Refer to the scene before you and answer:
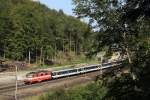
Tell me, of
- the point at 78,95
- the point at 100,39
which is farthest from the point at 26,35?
the point at 100,39

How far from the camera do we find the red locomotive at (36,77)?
6146cm

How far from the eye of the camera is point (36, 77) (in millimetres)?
63125

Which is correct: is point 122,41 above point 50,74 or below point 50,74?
above

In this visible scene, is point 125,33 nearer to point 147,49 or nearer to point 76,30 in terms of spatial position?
point 147,49

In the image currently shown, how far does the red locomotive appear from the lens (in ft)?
202

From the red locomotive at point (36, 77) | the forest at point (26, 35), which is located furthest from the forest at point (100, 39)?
the red locomotive at point (36, 77)

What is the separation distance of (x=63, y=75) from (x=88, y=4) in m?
46.4

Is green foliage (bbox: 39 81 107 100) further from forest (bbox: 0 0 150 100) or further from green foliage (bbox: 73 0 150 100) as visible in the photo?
green foliage (bbox: 73 0 150 100)

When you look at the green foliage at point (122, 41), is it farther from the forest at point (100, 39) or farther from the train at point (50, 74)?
the train at point (50, 74)

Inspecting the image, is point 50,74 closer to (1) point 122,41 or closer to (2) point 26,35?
(2) point 26,35

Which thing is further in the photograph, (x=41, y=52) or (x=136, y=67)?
(x=41, y=52)

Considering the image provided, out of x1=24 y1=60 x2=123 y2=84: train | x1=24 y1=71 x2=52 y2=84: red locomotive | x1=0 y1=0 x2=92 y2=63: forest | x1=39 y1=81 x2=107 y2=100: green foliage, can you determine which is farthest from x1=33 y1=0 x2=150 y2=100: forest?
x1=0 y1=0 x2=92 y2=63: forest

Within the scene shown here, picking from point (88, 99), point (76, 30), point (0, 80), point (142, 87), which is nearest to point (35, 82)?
point (0, 80)

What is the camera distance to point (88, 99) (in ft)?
108
